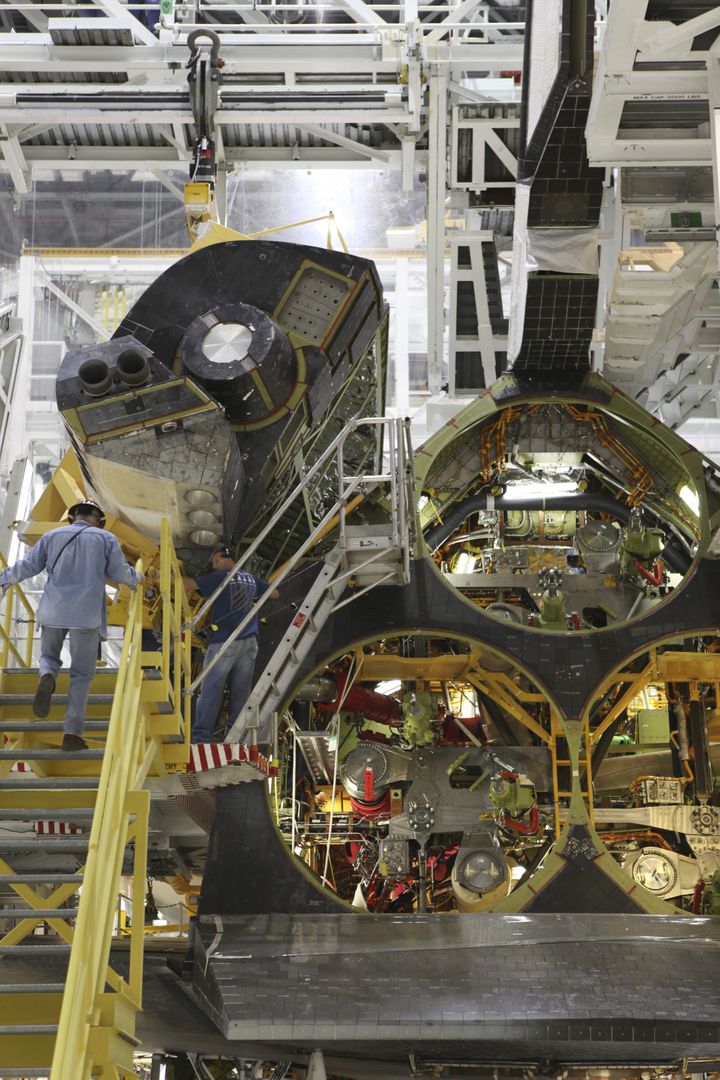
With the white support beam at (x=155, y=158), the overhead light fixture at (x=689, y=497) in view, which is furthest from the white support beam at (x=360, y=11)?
the overhead light fixture at (x=689, y=497)

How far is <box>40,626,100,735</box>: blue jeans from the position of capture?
9836 millimetres

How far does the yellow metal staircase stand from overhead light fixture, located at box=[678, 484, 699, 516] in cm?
599

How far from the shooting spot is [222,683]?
12734 millimetres

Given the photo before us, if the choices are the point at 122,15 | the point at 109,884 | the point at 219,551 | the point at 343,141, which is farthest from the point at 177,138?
the point at 109,884

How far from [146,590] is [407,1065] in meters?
4.85

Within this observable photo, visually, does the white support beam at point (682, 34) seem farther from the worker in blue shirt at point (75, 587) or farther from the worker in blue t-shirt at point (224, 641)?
the worker in blue t-shirt at point (224, 641)

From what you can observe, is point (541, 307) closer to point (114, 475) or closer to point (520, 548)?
point (520, 548)

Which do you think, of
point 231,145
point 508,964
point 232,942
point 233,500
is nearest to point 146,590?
point 233,500

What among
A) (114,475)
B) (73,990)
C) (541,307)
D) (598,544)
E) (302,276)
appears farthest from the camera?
(598,544)

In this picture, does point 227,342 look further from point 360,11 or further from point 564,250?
point 360,11

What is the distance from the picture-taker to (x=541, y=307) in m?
15.2

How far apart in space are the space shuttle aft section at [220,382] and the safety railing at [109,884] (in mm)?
2665

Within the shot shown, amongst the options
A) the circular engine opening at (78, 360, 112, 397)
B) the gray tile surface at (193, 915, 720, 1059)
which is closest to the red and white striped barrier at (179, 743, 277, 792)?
the gray tile surface at (193, 915, 720, 1059)

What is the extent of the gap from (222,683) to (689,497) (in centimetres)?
586
